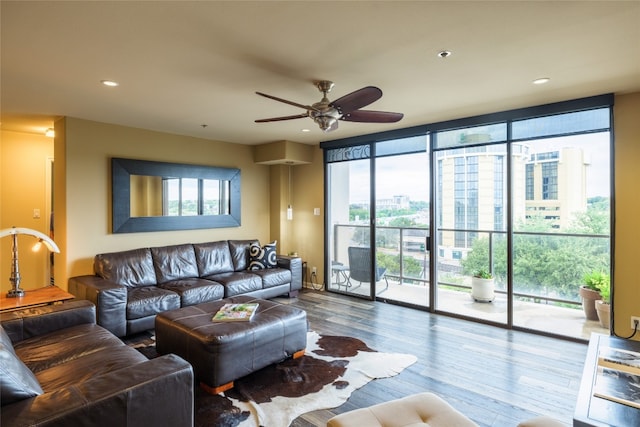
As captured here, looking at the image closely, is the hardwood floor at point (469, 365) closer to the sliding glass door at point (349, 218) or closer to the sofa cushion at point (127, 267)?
the sliding glass door at point (349, 218)

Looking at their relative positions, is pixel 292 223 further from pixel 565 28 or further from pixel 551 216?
pixel 565 28

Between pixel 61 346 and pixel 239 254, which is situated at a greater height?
pixel 239 254

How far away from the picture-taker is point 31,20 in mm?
1958

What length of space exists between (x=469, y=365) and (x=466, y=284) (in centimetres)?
174

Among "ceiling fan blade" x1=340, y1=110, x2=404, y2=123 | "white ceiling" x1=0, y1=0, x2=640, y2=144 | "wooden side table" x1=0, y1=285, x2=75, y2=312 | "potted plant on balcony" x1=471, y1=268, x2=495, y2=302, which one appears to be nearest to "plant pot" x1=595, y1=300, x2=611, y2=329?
"potted plant on balcony" x1=471, y1=268, x2=495, y2=302

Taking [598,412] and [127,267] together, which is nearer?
[598,412]

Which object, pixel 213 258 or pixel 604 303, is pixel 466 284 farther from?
pixel 213 258

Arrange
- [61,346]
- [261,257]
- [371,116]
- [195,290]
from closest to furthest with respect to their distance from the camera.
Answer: [61,346] → [371,116] → [195,290] → [261,257]

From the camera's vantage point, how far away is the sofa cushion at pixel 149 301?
364 centimetres

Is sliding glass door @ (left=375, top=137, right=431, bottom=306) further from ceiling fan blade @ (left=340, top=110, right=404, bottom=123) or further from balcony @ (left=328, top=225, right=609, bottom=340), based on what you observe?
ceiling fan blade @ (left=340, top=110, right=404, bottom=123)

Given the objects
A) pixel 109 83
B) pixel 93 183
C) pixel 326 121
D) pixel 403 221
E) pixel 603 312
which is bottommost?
pixel 603 312

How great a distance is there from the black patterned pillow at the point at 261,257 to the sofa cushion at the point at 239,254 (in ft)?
0.26

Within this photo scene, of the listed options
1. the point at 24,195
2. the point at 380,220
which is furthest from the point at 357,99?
the point at 24,195

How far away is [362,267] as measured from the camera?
5.36m
